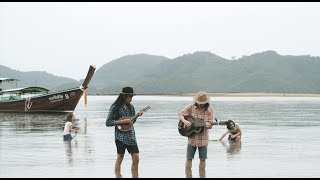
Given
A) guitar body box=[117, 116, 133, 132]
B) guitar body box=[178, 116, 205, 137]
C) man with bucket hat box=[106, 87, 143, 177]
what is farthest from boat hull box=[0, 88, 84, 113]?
guitar body box=[178, 116, 205, 137]

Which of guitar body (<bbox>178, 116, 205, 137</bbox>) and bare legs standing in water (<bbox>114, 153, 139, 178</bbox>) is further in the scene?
bare legs standing in water (<bbox>114, 153, 139, 178</bbox>)

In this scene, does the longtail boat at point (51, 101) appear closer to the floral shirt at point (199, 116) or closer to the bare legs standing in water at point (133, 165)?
the bare legs standing in water at point (133, 165)

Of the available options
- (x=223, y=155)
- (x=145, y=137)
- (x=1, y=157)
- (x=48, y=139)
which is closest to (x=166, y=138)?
(x=145, y=137)

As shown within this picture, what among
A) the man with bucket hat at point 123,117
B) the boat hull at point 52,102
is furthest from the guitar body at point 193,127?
the boat hull at point 52,102

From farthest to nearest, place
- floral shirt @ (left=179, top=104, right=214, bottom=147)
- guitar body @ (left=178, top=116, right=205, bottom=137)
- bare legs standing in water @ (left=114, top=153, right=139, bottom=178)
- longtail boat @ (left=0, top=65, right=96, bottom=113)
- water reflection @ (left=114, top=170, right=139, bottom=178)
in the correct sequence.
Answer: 1. longtail boat @ (left=0, top=65, right=96, bottom=113)
2. water reflection @ (left=114, top=170, right=139, bottom=178)
3. bare legs standing in water @ (left=114, top=153, right=139, bottom=178)
4. floral shirt @ (left=179, top=104, right=214, bottom=147)
5. guitar body @ (left=178, top=116, right=205, bottom=137)

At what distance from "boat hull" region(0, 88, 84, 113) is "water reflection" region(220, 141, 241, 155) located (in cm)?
2719

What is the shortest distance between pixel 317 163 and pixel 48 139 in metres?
9.63

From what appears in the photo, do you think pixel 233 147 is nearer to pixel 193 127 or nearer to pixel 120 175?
pixel 120 175

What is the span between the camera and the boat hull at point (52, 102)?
42.4 metres

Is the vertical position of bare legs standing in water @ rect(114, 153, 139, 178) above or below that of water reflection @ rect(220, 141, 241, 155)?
above

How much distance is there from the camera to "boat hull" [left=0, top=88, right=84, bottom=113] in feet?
139

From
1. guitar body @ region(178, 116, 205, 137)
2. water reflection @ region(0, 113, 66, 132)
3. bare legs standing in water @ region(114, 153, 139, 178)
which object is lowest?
water reflection @ region(0, 113, 66, 132)

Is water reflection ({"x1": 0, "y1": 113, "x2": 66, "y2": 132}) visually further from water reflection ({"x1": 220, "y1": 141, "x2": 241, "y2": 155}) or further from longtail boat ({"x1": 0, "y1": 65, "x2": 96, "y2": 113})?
water reflection ({"x1": 220, "y1": 141, "x2": 241, "y2": 155})

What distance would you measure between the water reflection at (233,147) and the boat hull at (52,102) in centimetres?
2719
